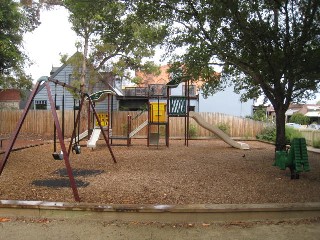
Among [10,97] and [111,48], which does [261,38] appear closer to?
[111,48]

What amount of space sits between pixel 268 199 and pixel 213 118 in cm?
1814

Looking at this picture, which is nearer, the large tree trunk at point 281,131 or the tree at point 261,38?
the tree at point 261,38

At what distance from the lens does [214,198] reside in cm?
597

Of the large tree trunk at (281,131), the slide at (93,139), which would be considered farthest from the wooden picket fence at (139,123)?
the large tree trunk at (281,131)

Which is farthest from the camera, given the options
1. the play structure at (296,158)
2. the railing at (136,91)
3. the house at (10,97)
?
the house at (10,97)

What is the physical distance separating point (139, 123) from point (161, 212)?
18.8 m

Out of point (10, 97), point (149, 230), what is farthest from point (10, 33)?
point (10, 97)

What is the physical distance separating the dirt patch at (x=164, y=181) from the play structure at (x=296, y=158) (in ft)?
0.96

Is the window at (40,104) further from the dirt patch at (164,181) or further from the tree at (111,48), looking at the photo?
the dirt patch at (164,181)

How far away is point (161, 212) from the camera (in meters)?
4.96

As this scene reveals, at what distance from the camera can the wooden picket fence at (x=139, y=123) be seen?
76.2 feet

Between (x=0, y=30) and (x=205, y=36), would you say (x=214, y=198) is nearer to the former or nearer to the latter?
(x=205, y=36)

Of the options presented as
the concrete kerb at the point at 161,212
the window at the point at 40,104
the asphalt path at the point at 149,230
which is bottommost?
the asphalt path at the point at 149,230

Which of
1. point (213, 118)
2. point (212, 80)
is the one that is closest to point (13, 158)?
point (212, 80)
